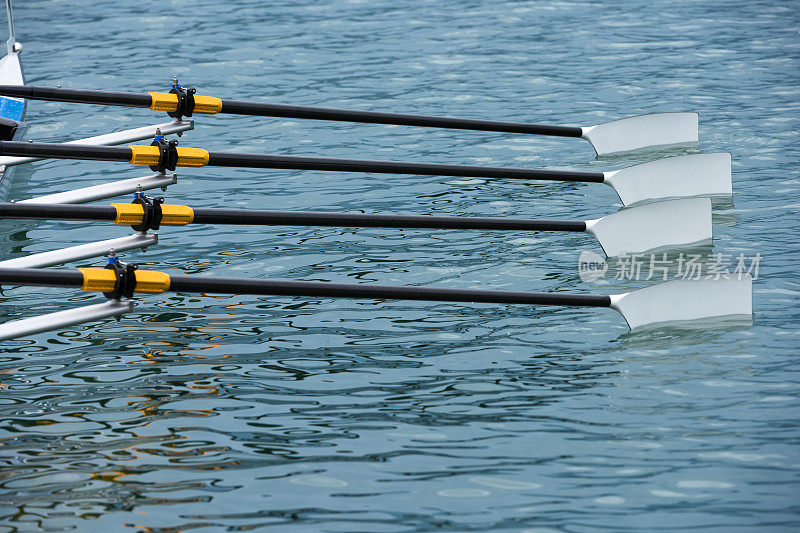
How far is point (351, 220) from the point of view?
5.26 m

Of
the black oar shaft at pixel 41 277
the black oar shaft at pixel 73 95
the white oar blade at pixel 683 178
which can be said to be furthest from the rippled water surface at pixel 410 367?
the black oar shaft at pixel 73 95

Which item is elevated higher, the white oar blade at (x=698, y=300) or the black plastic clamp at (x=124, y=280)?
the black plastic clamp at (x=124, y=280)

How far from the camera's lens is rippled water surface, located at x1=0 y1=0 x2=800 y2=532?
3.76 metres

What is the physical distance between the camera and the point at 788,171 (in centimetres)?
728

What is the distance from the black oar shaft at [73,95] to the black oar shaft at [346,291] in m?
2.09

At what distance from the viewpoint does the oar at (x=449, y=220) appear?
15.9 feet

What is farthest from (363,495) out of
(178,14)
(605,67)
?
(178,14)

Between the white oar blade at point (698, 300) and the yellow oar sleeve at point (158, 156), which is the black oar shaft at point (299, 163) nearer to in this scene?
the yellow oar sleeve at point (158, 156)

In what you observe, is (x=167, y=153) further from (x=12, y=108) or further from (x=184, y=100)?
(x=12, y=108)

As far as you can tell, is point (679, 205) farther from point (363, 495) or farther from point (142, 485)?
point (142, 485)

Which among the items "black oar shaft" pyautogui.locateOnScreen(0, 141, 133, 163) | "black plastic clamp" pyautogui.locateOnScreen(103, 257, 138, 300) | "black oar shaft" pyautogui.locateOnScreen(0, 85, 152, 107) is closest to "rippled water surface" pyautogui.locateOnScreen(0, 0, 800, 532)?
"black plastic clamp" pyautogui.locateOnScreen(103, 257, 138, 300)

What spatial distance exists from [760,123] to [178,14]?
6737 mm

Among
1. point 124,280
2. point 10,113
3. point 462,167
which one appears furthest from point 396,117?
point 10,113

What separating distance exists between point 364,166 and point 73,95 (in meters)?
1.65
